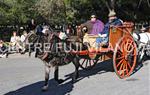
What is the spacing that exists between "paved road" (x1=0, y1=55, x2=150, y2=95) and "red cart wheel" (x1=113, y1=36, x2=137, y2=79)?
24 cm

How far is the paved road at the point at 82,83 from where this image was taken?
10551mm

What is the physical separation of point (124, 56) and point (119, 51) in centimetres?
22

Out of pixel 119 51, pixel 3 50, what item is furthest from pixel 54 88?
pixel 3 50

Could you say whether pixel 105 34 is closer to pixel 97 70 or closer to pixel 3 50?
pixel 97 70

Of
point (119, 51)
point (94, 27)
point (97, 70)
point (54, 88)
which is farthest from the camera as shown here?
point (97, 70)

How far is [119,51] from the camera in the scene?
1221 centimetres

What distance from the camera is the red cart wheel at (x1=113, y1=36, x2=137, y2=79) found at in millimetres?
12055

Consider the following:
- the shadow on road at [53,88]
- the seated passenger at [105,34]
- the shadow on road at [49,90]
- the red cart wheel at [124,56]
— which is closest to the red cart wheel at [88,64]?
the shadow on road at [53,88]

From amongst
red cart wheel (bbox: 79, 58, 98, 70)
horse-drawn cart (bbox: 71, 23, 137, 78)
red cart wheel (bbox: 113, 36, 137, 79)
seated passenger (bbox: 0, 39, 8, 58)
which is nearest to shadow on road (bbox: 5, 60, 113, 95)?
red cart wheel (bbox: 79, 58, 98, 70)

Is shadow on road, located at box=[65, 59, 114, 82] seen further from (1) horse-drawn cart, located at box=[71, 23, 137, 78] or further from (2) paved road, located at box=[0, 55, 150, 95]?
(1) horse-drawn cart, located at box=[71, 23, 137, 78]

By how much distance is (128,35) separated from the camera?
41.1ft

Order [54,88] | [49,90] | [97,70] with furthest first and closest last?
[97,70], [54,88], [49,90]

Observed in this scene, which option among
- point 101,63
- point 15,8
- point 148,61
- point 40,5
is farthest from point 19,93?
point 40,5

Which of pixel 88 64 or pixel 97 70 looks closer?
pixel 97 70
